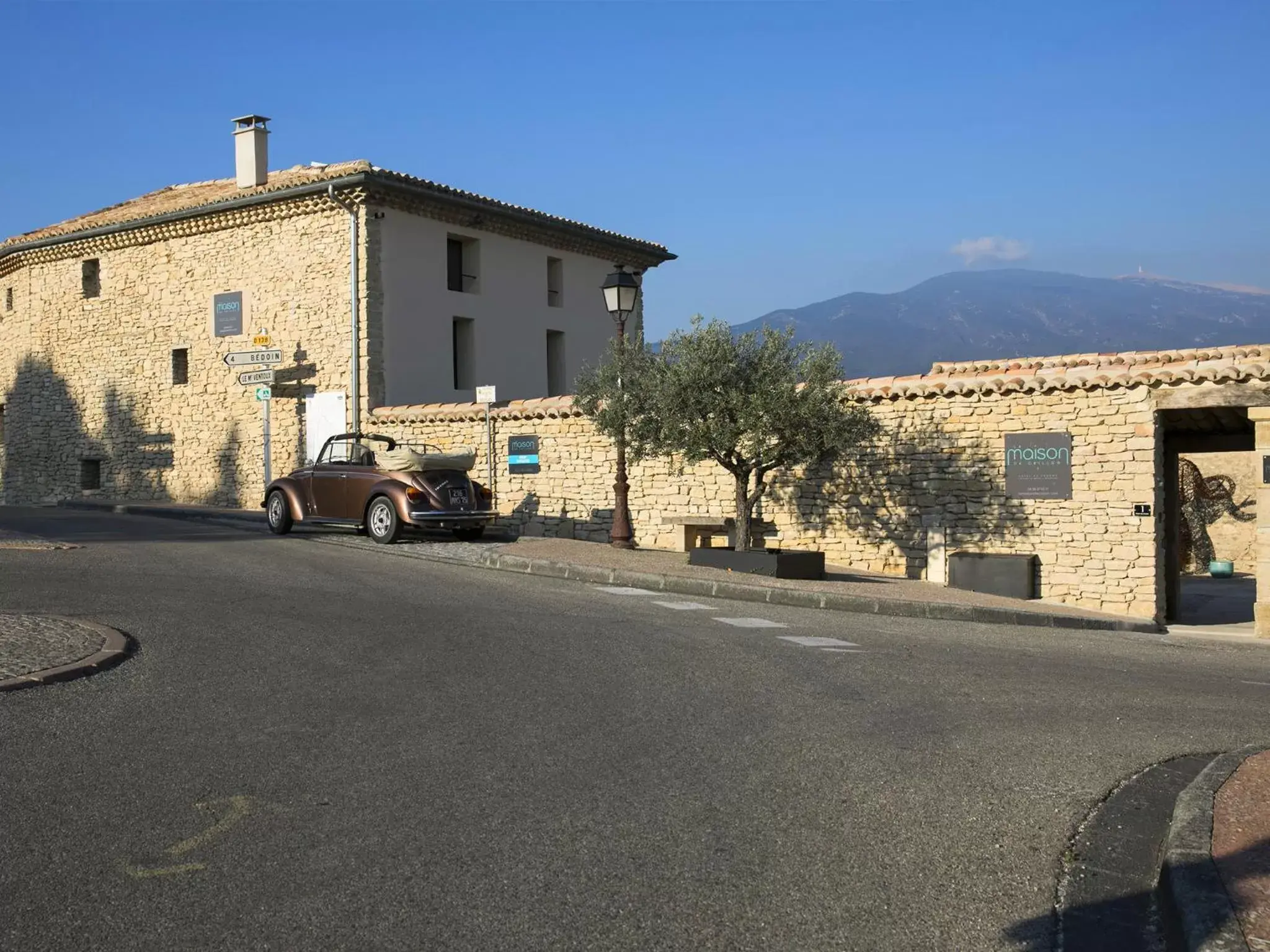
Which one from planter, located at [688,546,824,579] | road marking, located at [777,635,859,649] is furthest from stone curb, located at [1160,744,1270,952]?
planter, located at [688,546,824,579]

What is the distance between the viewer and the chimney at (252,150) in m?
27.1

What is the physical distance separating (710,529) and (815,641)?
8393mm

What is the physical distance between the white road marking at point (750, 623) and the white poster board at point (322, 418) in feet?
47.4

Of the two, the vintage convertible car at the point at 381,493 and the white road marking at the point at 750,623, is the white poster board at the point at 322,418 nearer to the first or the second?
the vintage convertible car at the point at 381,493

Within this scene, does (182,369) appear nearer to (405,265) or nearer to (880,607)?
(405,265)

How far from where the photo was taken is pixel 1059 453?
15648 mm

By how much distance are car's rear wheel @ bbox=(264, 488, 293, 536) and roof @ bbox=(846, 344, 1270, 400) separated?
8.74 meters

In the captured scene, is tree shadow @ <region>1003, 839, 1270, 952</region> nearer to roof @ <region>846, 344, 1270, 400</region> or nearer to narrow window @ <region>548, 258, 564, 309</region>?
roof @ <region>846, 344, 1270, 400</region>

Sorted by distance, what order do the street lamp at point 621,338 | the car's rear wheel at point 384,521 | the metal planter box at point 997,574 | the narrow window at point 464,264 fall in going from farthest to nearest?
1. the narrow window at point 464,264
2. the street lamp at point 621,338
3. the car's rear wheel at point 384,521
4. the metal planter box at point 997,574

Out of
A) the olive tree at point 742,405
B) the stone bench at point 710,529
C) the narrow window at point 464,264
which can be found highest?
the narrow window at point 464,264

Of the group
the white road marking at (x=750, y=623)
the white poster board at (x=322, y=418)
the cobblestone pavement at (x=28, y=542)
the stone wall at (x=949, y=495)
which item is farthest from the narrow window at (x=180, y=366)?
the white road marking at (x=750, y=623)

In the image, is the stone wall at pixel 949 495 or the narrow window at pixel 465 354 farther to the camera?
the narrow window at pixel 465 354

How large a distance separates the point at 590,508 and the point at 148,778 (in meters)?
14.9

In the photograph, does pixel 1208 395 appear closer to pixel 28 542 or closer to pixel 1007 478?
pixel 1007 478
